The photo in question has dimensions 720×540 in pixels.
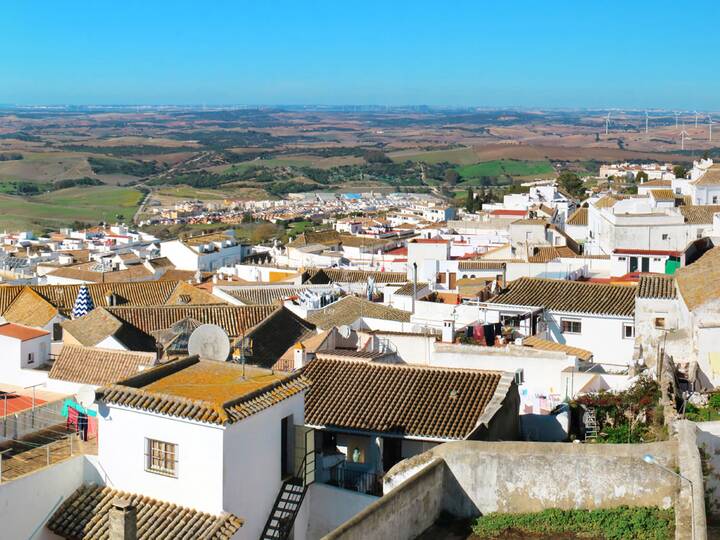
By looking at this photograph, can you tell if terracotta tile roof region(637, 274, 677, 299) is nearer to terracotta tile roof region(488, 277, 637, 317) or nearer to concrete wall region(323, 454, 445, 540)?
terracotta tile roof region(488, 277, 637, 317)

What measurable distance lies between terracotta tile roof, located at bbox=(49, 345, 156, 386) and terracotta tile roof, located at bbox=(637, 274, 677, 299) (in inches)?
389

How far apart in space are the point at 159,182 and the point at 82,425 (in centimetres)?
16701

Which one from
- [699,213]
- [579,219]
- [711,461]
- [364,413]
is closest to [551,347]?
[364,413]

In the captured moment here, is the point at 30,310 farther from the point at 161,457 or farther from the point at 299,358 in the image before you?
the point at 161,457

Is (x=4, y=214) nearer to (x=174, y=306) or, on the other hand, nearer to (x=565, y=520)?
(x=174, y=306)

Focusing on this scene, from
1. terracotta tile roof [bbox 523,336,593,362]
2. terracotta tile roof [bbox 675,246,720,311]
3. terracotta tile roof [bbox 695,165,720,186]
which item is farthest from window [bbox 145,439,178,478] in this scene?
terracotta tile roof [bbox 695,165,720,186]

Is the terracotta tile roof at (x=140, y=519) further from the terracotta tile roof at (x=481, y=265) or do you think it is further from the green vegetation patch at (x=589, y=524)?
the terracotta tile roof at (x=481, y=265)

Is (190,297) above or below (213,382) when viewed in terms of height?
below

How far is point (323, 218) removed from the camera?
98250mm

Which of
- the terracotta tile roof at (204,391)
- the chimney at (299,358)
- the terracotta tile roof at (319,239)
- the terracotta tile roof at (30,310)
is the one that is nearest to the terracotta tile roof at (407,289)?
the terracotta tile roof at (30,310)

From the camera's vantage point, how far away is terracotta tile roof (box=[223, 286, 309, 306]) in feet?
103

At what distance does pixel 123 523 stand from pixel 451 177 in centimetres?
15424

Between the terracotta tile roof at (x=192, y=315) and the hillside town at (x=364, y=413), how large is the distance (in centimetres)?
7

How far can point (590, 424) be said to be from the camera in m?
14.0
